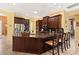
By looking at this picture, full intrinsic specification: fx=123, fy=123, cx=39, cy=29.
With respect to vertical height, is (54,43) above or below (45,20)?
below

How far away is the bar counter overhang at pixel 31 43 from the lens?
8.06 feet

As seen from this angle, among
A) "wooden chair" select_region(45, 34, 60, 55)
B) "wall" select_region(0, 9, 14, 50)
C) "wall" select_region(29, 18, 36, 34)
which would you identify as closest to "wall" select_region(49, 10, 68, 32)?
"wooden chair" select_region(45, 34, 60, 55)

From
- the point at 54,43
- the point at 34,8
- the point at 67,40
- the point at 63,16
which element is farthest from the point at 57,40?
the point at 34,8

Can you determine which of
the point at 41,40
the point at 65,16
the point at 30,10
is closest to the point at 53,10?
the point at 65,16

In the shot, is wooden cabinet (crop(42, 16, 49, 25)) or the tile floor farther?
wooden cabinet (crop(42, 16, 49, 25))

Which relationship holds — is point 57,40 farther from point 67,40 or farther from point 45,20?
point 45,20

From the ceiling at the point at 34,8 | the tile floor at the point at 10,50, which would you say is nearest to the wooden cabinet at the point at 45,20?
the ceiling at the point at 34,8

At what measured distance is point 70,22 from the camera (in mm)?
2479

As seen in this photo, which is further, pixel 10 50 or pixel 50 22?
pixel 50 22

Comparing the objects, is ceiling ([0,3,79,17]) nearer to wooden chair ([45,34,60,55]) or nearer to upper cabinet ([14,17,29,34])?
upper cabinet ([14,17,29,34])

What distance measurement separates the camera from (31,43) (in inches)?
98.0

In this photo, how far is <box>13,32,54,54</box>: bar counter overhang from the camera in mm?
2457

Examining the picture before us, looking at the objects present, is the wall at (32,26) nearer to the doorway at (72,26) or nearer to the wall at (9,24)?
the wall at (9,24)
